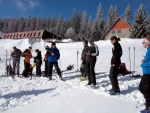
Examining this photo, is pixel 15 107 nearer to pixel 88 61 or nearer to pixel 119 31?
pixel 88 61

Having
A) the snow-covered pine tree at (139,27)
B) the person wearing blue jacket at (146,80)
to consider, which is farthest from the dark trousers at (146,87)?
the snow-covered pine tree at (139,27)

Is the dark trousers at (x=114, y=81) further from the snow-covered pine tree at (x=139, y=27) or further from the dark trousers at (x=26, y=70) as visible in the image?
the snow-covered pine tree at (x=139, y=27)

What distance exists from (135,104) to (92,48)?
10.8ft

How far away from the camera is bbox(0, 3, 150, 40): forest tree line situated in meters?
44.8

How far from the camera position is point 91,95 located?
245 inches

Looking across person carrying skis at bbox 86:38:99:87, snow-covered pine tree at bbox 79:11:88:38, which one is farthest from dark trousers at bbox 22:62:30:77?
snow-covered pine tree at bbox 79:11:88:38

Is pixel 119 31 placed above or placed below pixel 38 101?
above

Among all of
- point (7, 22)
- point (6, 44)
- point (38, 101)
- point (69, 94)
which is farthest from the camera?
point (7, 22)

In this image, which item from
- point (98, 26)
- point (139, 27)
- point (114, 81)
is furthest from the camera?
point (98, 26)

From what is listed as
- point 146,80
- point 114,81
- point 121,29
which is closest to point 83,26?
point 121,29

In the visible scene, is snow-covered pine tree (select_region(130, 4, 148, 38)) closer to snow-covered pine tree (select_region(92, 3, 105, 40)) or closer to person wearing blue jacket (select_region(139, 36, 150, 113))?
snow-covered pine tree (select_region(92, 3, 105, 40))

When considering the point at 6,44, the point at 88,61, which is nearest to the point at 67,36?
the point at 6,44

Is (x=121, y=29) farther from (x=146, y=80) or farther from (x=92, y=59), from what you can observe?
(x=146, y=80)

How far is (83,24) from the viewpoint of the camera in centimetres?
9306
